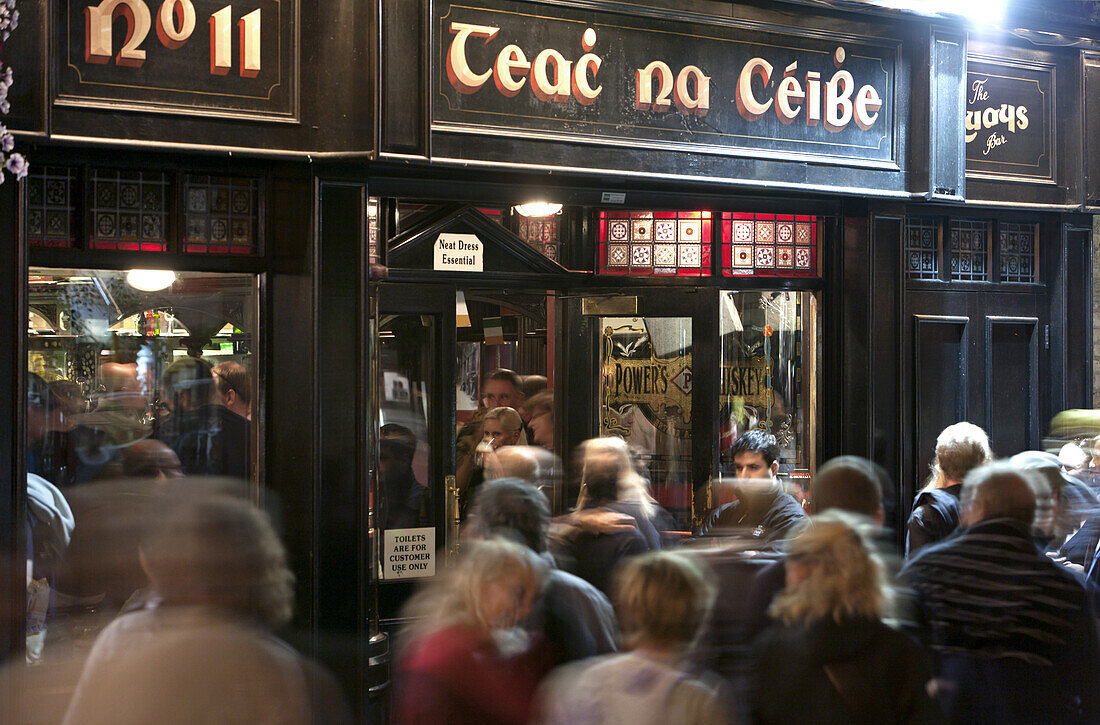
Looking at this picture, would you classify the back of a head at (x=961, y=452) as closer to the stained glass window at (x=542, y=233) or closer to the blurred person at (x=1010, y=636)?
the blurred person at (x=1010, y=636)

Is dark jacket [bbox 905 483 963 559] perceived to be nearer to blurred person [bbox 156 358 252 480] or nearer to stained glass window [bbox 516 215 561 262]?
stained glass window [bbox 516 215 561 262]

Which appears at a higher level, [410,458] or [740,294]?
[740,294]

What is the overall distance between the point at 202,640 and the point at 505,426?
4.01 meters

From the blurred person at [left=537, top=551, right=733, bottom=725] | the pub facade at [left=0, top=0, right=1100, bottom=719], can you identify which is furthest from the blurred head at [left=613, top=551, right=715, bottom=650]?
the pub facade at [left=0, top=0, right=1100, bottom=719]

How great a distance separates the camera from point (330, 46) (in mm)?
5020

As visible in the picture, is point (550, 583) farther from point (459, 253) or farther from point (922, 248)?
point (922, 248)

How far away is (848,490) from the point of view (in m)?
4.26

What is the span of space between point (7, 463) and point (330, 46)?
241cm

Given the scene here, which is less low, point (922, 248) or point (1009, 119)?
point (1009, 119)

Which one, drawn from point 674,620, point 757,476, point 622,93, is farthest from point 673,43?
point 674,620

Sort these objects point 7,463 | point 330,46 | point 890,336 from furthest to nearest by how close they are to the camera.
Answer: point 890,336, point 330,46, point 7,463

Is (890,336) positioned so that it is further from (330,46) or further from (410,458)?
(330,46)

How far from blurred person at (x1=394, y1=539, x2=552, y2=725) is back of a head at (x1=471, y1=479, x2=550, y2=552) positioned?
1.37ft

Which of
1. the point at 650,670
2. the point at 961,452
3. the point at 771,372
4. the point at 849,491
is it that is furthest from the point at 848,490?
the point at 771,372
